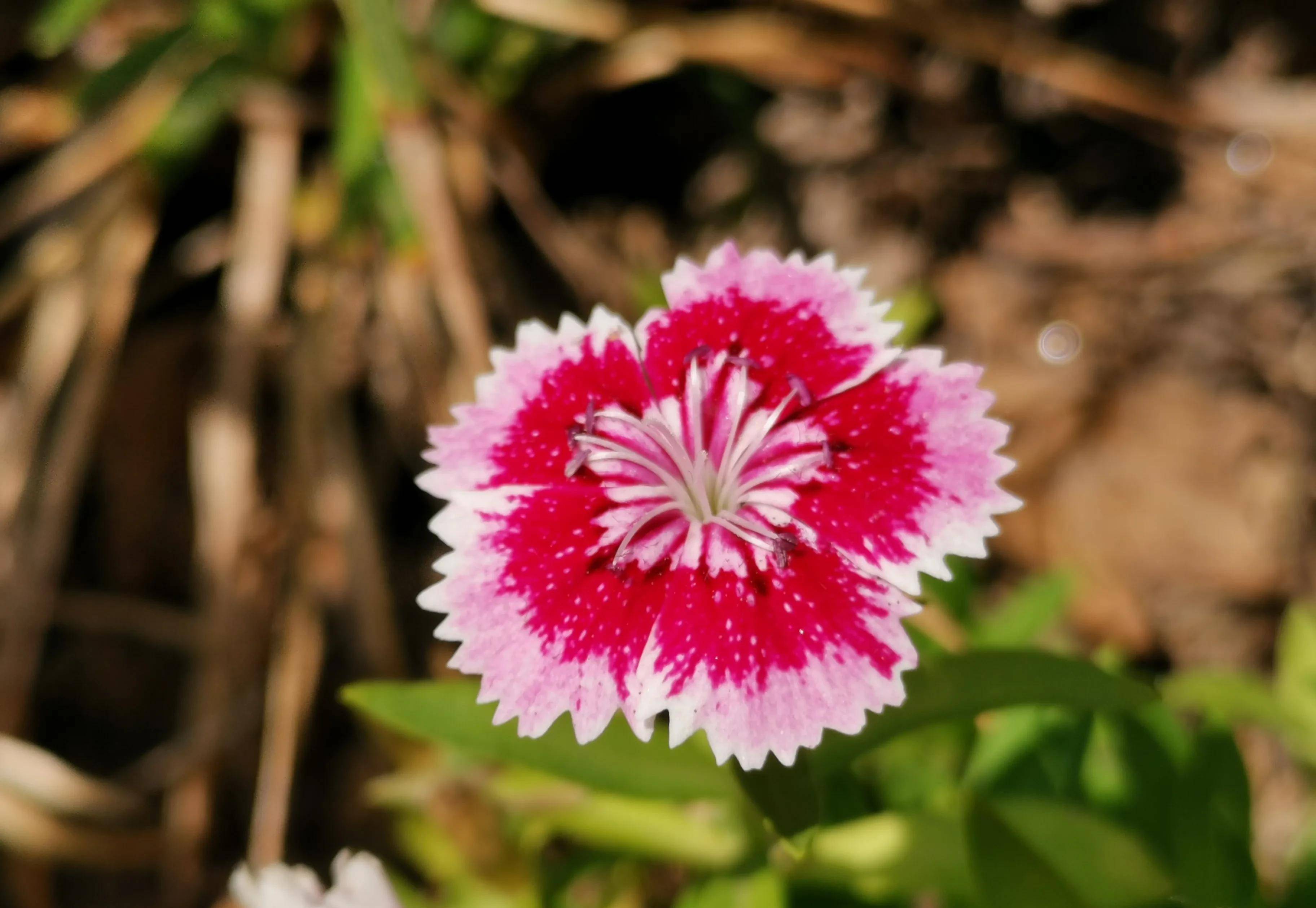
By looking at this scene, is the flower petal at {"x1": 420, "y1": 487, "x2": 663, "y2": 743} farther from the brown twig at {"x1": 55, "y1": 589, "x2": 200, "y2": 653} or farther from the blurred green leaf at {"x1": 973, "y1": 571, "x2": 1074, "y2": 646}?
the brown twig at {"x1": 55, "y1": 589, "x2": 200, "y2": 653}

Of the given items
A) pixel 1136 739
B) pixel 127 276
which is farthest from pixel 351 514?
pixel 1136 739

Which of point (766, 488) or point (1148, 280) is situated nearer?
point (766, 488)

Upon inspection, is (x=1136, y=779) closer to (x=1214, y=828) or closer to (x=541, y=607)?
(x=1214, y=828)

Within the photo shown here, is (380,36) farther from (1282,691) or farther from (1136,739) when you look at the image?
(1282,691)

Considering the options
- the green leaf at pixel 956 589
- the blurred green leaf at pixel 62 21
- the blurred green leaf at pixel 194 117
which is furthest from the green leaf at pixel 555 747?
the blurred green leaf at pixel 194 117

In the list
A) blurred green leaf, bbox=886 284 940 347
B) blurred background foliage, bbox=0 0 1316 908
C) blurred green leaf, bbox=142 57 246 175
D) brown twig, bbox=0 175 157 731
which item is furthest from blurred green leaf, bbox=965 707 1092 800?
blurred green leaf, bbox=142 57 246 175

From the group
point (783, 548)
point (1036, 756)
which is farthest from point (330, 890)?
point (1036, 756)
